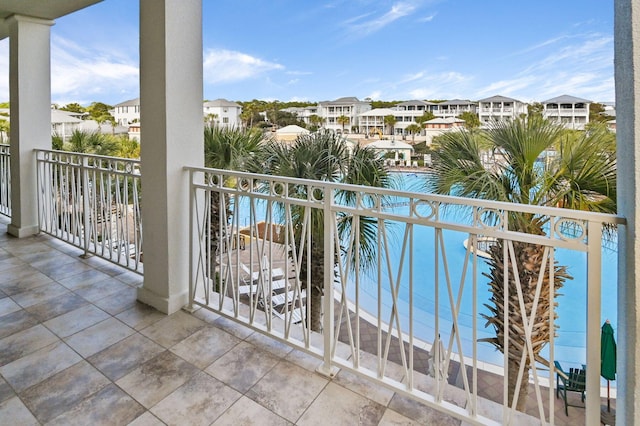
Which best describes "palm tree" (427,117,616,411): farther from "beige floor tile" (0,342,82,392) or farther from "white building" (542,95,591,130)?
"beige floor tile" (0,342,82,392)

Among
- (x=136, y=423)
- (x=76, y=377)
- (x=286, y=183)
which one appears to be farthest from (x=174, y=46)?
(x=136, y=423)

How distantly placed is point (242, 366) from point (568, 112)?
10.2 feet

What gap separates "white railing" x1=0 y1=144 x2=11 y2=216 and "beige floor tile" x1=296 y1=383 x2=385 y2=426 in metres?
5.57

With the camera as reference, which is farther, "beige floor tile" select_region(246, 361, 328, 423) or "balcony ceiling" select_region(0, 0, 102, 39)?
"balcony ceiling" select_region(0, 0, 102, 39)

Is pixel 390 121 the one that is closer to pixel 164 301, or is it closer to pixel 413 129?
pixel 413 129

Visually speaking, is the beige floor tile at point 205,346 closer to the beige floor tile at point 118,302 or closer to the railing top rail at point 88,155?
the beige floor tile at point 118,302

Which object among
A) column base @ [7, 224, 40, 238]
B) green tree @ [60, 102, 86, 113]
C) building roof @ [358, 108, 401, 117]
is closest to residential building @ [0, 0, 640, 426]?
column base @ [7, 224, 40, 238]

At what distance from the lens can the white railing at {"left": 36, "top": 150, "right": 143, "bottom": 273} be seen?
329 cm

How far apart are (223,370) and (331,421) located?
27.5 inches

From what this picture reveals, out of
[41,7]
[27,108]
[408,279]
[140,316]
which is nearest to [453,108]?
[408,279]

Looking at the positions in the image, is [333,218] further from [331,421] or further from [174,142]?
[174,142]

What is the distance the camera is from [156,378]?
1935mm

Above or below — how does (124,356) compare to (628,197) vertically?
below

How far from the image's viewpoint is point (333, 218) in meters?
1.96
